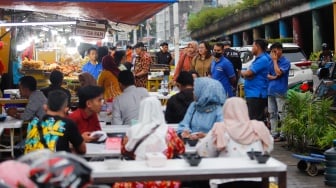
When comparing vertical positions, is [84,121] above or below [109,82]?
below

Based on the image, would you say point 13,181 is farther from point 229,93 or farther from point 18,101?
point 229,93

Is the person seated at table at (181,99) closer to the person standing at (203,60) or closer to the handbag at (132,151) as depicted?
the handbag at (132,151)

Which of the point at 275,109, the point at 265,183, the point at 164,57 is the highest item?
the point at 164,57

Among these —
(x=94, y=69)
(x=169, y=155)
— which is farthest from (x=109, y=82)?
(x=169, y=155)

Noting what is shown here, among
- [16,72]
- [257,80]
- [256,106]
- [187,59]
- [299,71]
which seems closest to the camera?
[257,80]

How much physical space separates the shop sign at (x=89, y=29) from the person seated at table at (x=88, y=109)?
7488 millimetres

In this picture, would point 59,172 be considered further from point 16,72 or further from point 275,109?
point 16,72

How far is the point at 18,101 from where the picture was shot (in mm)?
11320

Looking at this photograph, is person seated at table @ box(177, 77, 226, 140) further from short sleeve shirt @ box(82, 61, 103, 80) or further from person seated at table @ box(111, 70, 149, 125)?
short sleeve shirt @ box(82, 61, 103, 80)

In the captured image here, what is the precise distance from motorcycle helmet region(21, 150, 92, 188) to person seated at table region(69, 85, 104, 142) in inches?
147

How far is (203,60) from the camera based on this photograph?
1338cm

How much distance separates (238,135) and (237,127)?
0.08m

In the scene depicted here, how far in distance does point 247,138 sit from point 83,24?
30.4ft

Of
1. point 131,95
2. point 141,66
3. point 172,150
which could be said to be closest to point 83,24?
point 141,66
